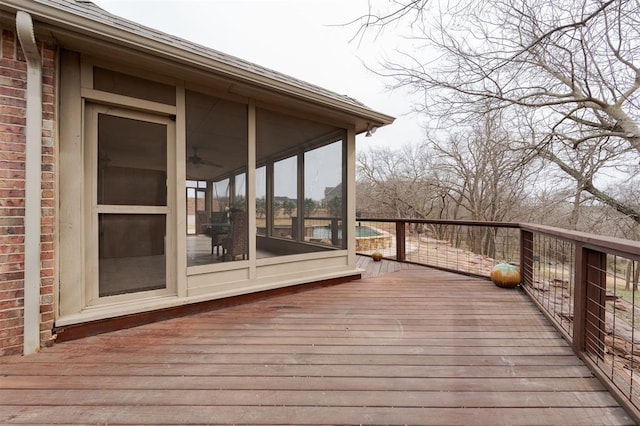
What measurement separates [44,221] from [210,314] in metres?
1.45

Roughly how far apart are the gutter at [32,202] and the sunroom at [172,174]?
0.59 ft

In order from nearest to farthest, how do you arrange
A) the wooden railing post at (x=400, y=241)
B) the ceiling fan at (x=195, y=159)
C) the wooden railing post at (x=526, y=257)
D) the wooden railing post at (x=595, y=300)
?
the wooden railing post at (x=595, y=300), the ceiling fan at (x=195, y=159), the wooden railing post at (x=526, y=257), the wooden railing post at (x=400, y=241)

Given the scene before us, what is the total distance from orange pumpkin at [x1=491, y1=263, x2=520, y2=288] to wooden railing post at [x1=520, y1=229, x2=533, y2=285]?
7 cm

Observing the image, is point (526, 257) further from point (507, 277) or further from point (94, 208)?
point (94, 208)

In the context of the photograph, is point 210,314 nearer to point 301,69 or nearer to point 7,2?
point 7,2

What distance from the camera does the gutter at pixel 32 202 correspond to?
6.48ft

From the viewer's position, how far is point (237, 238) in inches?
120

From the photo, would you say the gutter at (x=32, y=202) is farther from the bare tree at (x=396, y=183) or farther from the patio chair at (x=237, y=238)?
the bare tree at (x=396, y=183)

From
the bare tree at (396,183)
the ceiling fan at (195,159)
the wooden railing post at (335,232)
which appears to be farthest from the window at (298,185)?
the bare tree at (396,183)

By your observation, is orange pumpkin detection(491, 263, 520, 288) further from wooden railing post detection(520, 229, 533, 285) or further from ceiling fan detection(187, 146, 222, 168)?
ceiling fan detection(187, 146, 222, 168)

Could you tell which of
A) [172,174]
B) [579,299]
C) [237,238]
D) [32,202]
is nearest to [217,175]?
[172,174]

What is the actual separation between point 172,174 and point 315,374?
2.08 metres

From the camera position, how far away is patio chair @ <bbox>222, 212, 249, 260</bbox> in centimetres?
299

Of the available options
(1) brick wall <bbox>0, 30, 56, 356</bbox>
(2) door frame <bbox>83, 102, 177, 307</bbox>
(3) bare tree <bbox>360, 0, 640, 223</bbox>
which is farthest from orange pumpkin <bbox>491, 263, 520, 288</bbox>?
(1) brick wall <bbox>0, 30, 56, 356</bbox>
